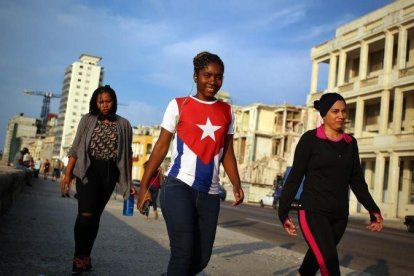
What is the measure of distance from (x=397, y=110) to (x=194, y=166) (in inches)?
1211

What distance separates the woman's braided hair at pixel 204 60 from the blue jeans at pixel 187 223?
898 millimetres

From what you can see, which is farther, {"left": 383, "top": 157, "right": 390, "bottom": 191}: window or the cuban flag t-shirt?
{"left": 383, "top": 157, "right": 390, "bottom": 191}: window

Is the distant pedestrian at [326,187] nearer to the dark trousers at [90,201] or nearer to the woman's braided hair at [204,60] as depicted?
the woman's braided hair at [204,60]

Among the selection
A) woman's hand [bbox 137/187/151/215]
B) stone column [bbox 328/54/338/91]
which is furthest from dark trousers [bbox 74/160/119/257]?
stone column [bbox 328/54/338/91]

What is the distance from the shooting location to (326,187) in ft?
12.5

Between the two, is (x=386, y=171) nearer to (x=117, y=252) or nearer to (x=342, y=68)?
(x=342, y=68)

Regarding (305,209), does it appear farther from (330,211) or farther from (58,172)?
(58,172)

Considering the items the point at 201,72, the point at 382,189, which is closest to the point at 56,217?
the point at 201,72

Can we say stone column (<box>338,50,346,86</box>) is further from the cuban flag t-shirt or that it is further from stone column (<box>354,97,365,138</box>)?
the cuban flag t-shirt

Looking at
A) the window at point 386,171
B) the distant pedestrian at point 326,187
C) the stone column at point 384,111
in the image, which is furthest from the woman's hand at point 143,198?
the window at point 386,171

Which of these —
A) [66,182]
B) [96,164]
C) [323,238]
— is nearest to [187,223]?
[323,238]

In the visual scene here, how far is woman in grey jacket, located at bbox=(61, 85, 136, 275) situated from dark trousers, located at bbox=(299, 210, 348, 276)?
2098 millimetres

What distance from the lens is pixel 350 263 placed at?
341 inches

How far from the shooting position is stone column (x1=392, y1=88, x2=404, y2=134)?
104 feet
